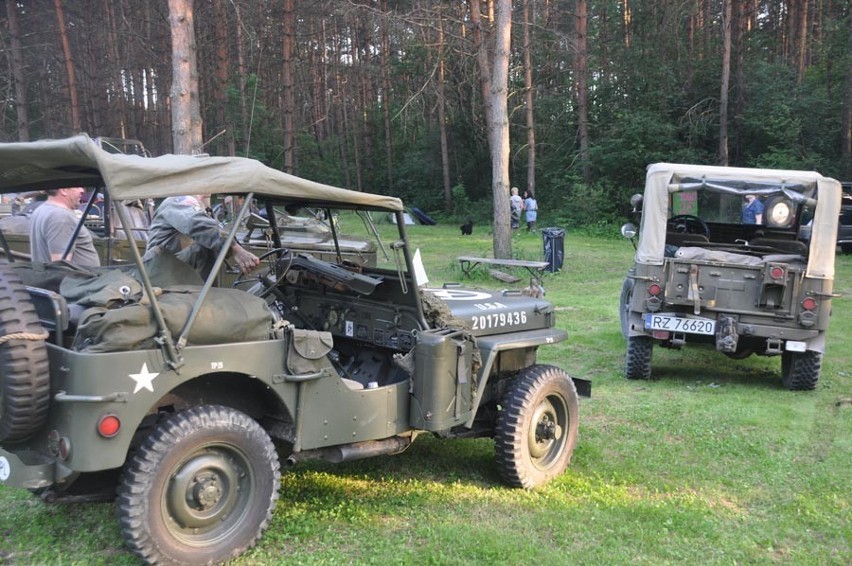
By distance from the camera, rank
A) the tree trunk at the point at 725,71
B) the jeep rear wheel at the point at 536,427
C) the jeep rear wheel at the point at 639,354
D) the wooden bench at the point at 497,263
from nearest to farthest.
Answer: the jeep rear wheel at the point at 536,427, the jeep rear wheel at the point at 639,354, the wooden bench at the point at 497,263, the tree trunk at the point at 725,71

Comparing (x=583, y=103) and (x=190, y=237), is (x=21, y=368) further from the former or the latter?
(x=583, y=103)

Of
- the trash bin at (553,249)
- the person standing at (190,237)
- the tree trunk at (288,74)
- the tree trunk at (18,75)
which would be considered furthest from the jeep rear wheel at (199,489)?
the tree trunk at (18,75)

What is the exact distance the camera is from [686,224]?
890 centimetres

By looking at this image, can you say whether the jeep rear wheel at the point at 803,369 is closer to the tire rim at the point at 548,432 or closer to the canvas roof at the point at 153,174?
the tire rim at the point at 548,432

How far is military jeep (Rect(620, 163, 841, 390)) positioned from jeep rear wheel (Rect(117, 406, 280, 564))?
4.82 meters

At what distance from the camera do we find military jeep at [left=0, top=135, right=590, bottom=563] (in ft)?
9.75

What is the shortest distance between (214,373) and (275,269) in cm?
148

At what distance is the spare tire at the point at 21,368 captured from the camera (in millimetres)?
2885

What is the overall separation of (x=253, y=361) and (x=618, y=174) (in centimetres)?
2704

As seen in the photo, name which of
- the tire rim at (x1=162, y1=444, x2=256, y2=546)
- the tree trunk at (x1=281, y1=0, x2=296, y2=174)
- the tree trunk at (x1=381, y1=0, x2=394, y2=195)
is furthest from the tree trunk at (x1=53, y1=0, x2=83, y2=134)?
the tire rim at (x1=162, y1=444, x2=256, y2=546)

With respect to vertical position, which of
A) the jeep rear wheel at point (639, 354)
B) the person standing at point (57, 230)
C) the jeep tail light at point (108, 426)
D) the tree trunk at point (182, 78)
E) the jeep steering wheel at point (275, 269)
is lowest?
the jeep rear wheel at point (639, 354)

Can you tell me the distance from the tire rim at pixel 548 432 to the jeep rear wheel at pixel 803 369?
11.3 ft

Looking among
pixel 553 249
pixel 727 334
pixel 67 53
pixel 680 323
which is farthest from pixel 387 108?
pixel 727 334

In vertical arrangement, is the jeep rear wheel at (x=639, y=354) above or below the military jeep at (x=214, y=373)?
below
